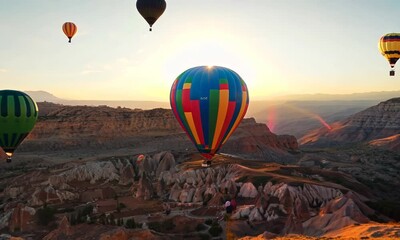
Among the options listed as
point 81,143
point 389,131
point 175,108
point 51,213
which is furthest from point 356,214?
point 389,131

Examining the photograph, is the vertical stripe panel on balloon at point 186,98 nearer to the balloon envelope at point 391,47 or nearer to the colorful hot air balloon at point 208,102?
the colorful hot air balloon at point 208,102

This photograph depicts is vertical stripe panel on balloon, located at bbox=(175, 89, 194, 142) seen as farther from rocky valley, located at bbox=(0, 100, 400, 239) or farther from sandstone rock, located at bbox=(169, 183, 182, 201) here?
sandstone rock, located at bbox=(169, 183, 182, 201)

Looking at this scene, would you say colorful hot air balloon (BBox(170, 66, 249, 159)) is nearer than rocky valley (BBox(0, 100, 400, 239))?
Yes

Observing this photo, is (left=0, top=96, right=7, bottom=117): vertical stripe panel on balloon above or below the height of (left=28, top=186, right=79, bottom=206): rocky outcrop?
above

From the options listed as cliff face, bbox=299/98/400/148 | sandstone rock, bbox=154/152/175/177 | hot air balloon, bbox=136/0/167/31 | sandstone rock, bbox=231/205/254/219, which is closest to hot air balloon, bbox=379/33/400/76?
sandstone rock, bbox=231/205/254/219

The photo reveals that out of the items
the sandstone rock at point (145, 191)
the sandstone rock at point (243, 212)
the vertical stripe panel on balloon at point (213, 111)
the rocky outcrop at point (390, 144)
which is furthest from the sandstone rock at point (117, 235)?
the rocky outcrop at point (390, 144)

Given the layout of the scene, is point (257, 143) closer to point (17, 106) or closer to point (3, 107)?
point (17, 106)

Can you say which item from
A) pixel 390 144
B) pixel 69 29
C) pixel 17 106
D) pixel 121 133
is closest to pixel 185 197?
pixel 17 106
